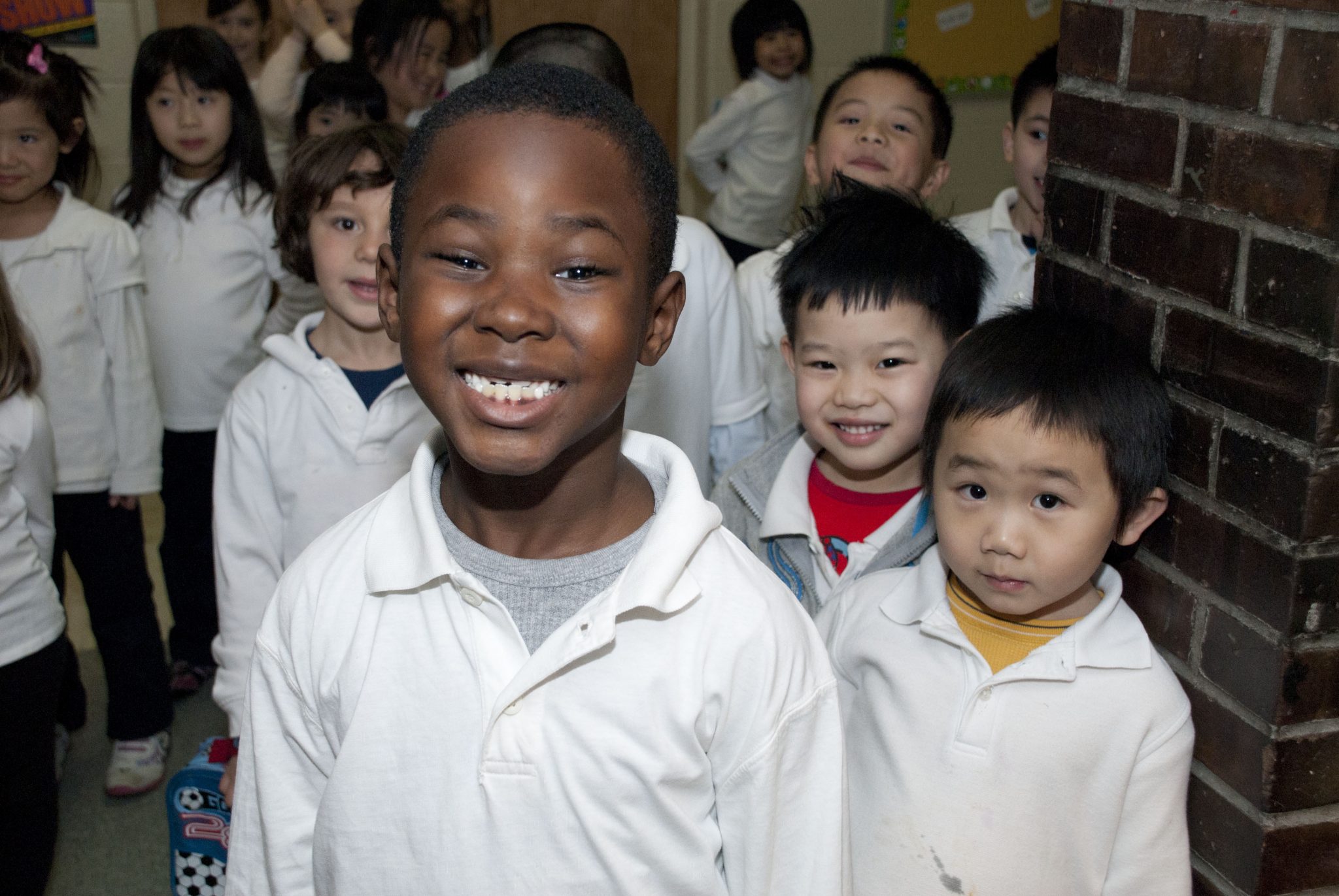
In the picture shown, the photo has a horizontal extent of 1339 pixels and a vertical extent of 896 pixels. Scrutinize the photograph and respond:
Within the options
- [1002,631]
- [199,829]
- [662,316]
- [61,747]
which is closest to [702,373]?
[1002,631]

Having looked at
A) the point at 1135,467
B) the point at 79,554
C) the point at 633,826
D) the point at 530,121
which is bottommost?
the point at 79,554

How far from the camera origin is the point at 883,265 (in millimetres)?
1785

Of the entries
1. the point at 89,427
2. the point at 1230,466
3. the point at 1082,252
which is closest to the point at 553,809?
the point at 1230,466

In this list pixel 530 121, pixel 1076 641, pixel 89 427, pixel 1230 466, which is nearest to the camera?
pixel 530 121

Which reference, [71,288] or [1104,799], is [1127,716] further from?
[71,288]

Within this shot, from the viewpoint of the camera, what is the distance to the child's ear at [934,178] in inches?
102

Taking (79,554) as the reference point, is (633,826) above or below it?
above

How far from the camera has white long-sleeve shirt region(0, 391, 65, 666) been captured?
210 centimetres

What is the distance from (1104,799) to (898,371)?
2.21ft

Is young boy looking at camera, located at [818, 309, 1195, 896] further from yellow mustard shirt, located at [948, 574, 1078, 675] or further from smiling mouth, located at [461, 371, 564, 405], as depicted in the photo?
smiling mouth, located at [461, 371, 564, 405]

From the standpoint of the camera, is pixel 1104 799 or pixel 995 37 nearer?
pixel 1104 799

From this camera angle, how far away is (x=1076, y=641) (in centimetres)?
144

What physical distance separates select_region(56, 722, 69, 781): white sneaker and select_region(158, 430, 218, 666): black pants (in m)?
0.39

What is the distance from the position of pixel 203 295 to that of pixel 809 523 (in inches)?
77.3
